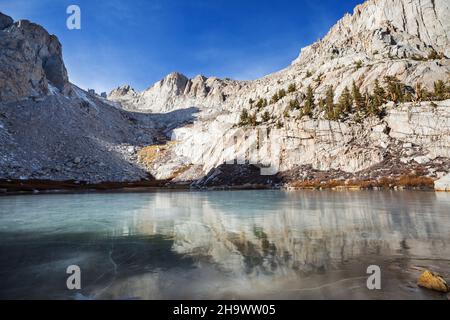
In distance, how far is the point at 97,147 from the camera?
12138 centimetres

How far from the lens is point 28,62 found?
125 meters

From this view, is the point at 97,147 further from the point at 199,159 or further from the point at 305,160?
the point at 305,160

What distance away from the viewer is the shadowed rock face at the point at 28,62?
116 meters

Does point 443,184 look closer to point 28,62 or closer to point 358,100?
point 358,100

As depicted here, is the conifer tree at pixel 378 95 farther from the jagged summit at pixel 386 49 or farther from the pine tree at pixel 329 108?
the pine tree at pixel 329 108

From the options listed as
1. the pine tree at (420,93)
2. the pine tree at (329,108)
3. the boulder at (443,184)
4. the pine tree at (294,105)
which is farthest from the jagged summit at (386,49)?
the boulder at (443,184)

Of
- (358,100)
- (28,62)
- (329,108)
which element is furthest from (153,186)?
(28,62)

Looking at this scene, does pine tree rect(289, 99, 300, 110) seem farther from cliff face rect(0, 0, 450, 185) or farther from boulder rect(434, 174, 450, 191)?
boulder rect(434, 174, 450, 191)

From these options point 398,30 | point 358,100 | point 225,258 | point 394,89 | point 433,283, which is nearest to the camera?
point 433,283

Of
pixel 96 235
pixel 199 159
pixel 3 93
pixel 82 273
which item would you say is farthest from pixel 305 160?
pixel 3 93

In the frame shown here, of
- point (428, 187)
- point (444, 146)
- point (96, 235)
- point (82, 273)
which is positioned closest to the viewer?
point (82, 273)

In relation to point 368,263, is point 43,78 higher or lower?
higher
